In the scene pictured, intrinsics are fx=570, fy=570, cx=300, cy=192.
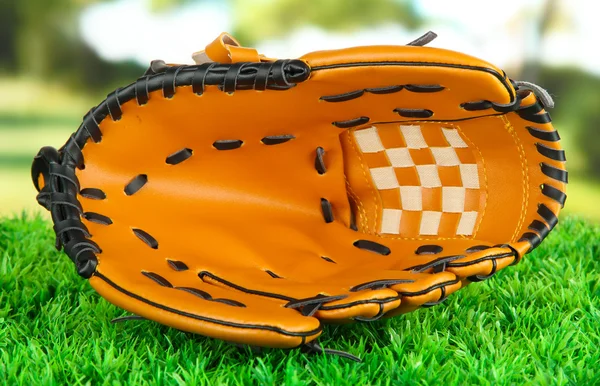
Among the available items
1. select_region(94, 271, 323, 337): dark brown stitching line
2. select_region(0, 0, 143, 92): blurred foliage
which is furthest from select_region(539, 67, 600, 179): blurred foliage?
select_region(94, 271, 323, 337): dark brown stitching line

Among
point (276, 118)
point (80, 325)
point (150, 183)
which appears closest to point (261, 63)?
point (276, 118)

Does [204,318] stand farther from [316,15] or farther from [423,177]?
[316,15]

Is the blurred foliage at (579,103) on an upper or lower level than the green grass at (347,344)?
lower

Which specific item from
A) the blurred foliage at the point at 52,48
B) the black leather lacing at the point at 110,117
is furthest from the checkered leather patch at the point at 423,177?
the blurred foliage at the point at 52,48

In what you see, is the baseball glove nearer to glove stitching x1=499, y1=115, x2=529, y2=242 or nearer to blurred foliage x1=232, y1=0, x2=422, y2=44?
glove stitching x1=499, y1=115, x2=529, y2=242

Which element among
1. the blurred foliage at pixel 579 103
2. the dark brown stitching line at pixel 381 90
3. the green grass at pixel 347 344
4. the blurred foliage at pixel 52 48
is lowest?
the blurred foliage at pixel 579 103

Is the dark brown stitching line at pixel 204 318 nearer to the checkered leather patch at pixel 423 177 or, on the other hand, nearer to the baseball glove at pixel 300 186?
the baseball glove at pixel 300 186

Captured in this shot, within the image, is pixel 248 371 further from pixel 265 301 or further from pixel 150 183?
pixel 150 183

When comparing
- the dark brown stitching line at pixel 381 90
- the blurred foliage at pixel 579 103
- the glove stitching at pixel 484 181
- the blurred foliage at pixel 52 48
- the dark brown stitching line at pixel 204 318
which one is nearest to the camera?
the dark brown stitching line at pixel 204 318
